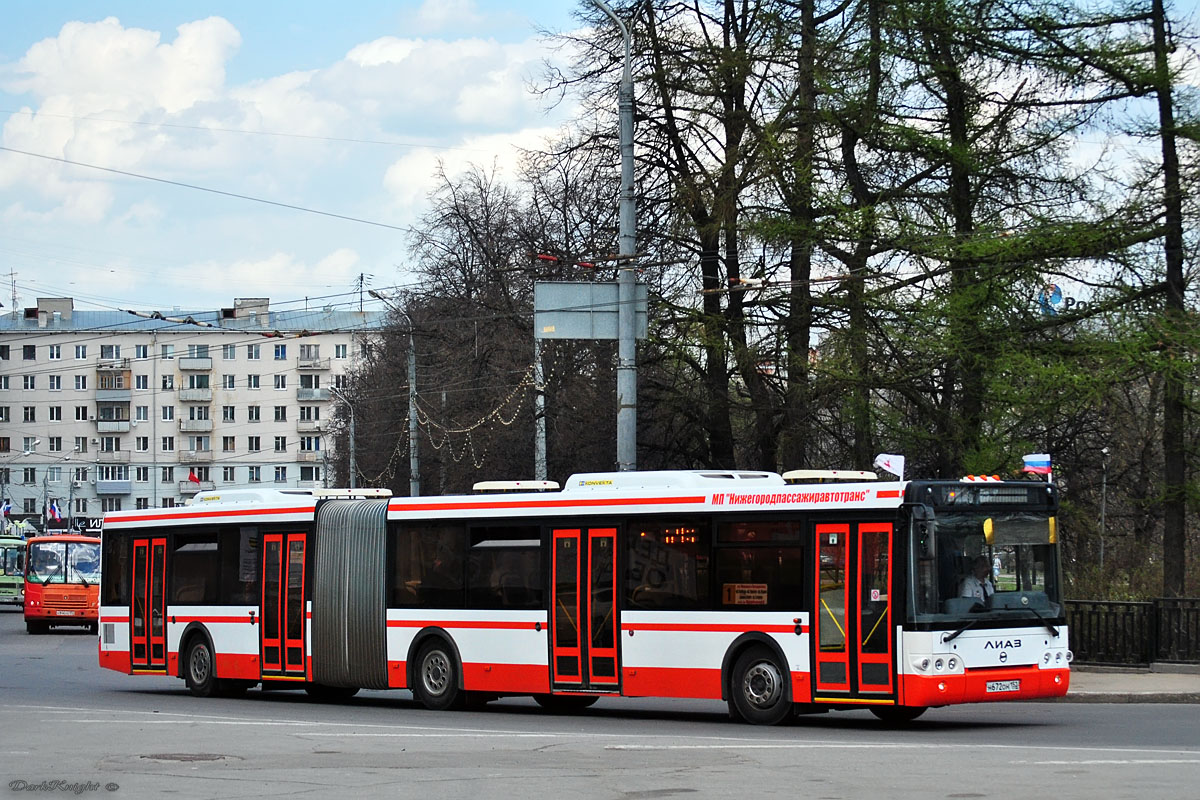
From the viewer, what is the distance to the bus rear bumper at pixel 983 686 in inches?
639

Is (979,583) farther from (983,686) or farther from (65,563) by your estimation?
(65,563)

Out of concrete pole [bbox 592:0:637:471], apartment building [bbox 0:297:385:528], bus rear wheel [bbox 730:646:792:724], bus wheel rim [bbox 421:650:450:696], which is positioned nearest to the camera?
bus rear wheel [bbox 730:646:792:724]

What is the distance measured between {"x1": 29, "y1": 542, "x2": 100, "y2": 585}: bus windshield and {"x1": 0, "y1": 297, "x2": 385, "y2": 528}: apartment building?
262 feet

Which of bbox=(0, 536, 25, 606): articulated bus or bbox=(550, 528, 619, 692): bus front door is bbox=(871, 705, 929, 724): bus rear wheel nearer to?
bbox=(550, 528, 619, 692): bus front door

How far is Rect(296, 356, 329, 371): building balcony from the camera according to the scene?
438 ft

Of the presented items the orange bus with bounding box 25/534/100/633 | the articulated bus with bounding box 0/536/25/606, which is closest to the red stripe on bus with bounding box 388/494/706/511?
the orange bus with bounding box 25/534/100/633

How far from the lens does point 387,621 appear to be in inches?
838

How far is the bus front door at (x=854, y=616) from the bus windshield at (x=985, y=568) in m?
0.38

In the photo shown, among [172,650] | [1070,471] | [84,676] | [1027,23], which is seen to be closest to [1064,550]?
[1070,471]

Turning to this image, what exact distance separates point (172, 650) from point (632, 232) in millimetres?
9179

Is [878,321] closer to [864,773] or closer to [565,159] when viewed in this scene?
[565,159]

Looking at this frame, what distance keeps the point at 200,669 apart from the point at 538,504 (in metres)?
6.72

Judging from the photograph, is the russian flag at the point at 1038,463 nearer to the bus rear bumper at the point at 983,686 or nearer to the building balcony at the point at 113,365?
the bus rear bumper at the point at 983,686

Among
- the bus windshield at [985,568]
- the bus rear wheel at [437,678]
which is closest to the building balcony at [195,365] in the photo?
the bus rear wheel at [437,678]
